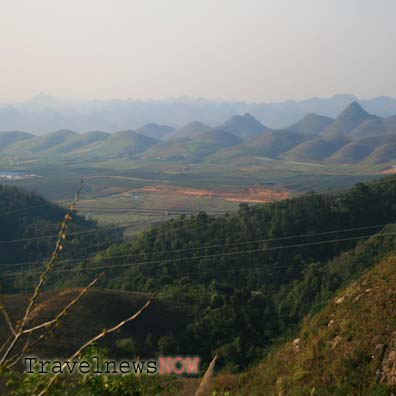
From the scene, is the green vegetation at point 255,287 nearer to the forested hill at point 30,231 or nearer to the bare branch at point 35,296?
the forested hill at point 30,231

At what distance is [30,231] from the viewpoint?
4647cm

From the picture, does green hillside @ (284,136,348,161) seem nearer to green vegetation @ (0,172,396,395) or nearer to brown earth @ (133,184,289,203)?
brown earth @ (133,184,289,203)

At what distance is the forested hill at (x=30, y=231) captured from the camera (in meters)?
42.7

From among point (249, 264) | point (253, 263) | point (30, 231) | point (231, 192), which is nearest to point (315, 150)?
point (231, 192)

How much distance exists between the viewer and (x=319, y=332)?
39.4 feet

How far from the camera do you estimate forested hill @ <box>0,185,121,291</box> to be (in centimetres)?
4266

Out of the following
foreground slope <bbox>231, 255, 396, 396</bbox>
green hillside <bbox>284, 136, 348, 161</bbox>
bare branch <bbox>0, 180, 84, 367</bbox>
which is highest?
green hillside <bbox>284, 136, 348, 161</bbox>

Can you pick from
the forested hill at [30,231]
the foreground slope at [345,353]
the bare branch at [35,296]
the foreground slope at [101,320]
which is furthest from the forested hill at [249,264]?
the bare branch at [35,296]

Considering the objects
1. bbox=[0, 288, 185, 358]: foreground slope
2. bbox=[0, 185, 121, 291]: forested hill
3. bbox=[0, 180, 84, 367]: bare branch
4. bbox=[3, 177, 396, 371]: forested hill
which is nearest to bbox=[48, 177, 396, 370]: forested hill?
bbox=[3, 177, 396, 371]: forested hill

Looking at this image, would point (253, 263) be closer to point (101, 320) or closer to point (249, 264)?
point (249, 264)

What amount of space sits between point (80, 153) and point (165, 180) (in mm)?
81880

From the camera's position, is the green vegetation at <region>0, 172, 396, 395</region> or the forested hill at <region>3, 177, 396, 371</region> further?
the forested hill at <region>3, 177, 396, 371</region>

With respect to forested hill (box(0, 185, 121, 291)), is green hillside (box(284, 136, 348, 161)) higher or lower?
higher

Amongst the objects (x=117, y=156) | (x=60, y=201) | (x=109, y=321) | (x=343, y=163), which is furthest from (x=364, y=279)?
(x=117, y=156)
